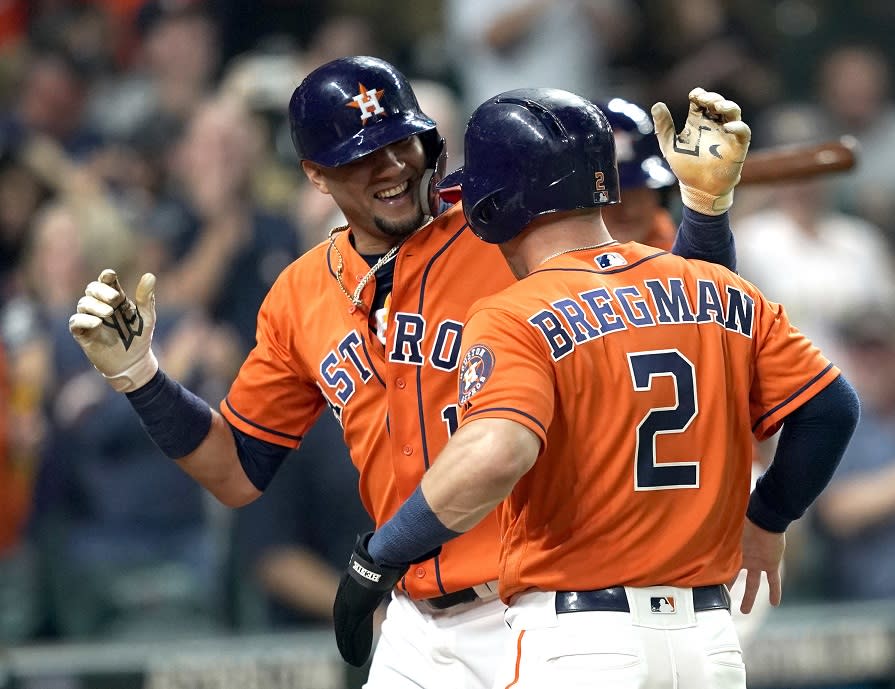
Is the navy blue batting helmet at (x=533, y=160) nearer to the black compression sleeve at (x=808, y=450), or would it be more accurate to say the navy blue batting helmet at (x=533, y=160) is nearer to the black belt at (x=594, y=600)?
the black compression sleeve at (x=808, y=450)

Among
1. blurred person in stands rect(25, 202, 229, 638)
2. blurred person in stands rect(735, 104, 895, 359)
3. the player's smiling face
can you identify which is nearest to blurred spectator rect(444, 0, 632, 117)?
blurred person in stands rect(735, 104, 895, 359)

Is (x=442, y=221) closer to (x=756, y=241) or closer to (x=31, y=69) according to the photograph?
(x=756, y=241)

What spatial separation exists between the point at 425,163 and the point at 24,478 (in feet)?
11.7

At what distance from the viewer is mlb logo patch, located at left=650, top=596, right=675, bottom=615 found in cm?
258

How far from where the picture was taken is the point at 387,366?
10.5ft

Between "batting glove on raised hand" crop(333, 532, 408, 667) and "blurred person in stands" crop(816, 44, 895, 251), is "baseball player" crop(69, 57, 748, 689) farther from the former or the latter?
"blurred person in stands" crop(816, 44, 895, 251)

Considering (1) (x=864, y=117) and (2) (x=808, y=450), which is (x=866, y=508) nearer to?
(1) (x=864, y=117)

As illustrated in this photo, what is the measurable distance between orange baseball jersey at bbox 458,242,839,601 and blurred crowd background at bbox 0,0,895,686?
2.29 metres

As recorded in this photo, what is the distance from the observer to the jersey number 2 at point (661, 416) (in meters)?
2.53

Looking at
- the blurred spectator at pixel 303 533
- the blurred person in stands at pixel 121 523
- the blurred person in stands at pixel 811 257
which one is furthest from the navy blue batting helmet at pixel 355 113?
the blurred person in stands at pixel 811 257

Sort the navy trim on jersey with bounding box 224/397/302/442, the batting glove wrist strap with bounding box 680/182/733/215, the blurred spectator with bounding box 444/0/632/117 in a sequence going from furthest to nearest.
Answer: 1. the blurred spectator with bounding box 444/0/632/117
2. the navy trim on jersey with bounding box 224/397/302/442
3. the batting glove wrist strap with bounding box 680/182/733/215

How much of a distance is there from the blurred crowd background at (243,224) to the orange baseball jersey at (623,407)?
2.29 meters

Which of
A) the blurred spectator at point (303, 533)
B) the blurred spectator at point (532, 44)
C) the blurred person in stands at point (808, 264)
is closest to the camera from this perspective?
the blurred spectator at point (303, 533)

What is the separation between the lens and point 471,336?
253 centimetres
